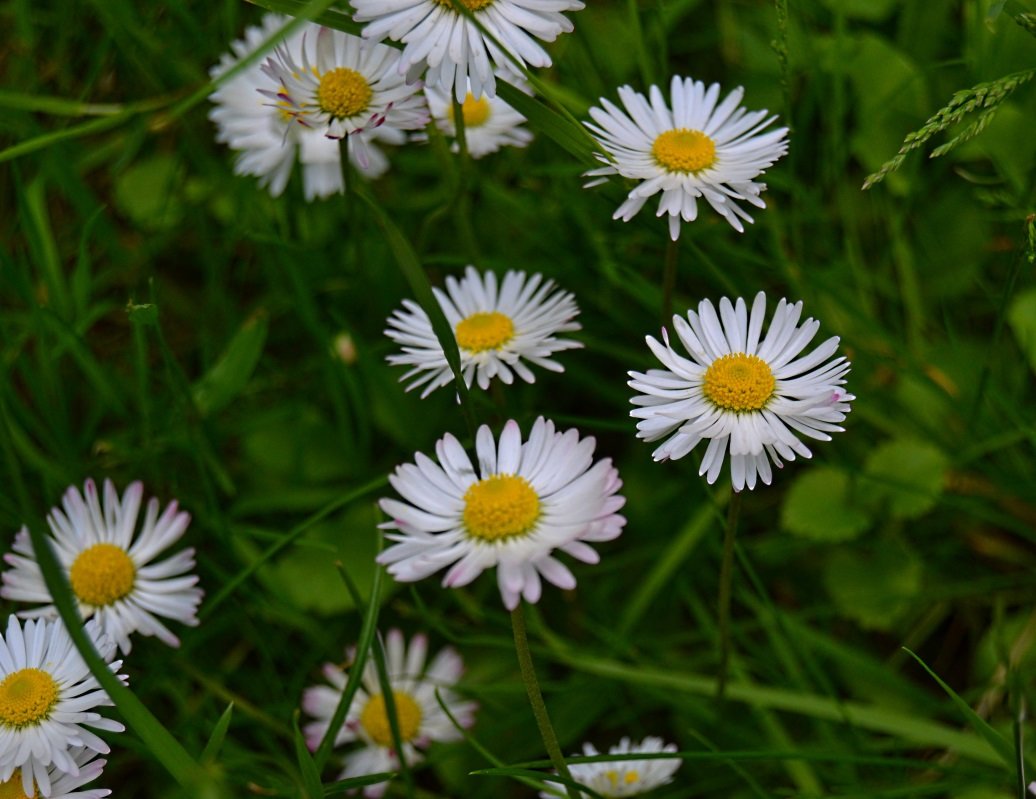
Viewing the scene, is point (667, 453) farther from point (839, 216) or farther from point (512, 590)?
point (839, 216)

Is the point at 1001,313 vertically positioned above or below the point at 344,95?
below

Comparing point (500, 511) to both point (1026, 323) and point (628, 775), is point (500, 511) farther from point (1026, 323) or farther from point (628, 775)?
point (1026, 323)

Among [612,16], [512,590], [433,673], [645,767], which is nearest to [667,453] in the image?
[512,590]

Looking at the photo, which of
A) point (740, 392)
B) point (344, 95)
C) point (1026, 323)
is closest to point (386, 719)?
point (740, 392)

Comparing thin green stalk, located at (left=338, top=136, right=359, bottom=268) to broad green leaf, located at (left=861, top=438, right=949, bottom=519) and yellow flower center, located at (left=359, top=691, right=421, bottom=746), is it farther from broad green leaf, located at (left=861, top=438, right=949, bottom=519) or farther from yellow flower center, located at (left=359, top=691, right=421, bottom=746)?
broad green leaf, located at (left=861, top=438, right=949, bottom=519)

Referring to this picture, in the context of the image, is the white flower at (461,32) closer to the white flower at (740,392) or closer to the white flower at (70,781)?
the white flower at (740,392)

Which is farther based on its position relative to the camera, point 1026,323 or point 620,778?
point 1026,323

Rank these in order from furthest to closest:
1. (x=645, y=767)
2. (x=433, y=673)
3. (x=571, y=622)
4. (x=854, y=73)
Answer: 1. (x=854, y=73)
2. (x=571, y=622)
3. (x=433, y=673)
4. (x=645, y=767)
